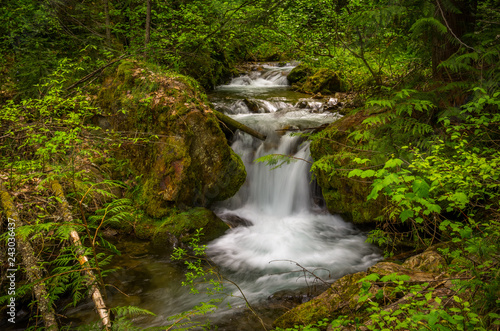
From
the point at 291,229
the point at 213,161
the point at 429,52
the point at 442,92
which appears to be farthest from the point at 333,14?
the point at 291,229

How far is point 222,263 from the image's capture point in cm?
584

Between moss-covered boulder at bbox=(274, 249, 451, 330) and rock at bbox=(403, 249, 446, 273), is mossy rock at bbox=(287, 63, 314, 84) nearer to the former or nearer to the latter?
rock at bbox=(403, 249, 446, 273)

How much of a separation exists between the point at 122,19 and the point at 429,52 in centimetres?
978

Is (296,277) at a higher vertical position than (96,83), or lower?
lower

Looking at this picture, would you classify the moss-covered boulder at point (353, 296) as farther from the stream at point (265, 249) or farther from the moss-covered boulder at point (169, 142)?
the moss-covered boulder at point (169, 142)

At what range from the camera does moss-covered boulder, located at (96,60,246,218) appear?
6.52 meters

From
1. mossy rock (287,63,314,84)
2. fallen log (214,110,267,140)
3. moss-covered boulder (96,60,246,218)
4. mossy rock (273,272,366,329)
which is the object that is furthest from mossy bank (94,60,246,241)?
mossy rock (287,63,314,84)

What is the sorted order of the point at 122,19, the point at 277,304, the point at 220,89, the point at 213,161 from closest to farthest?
1. the point at 277,304
2. the point at 213,161
3. the point at 122,19
4. the point at 220,89

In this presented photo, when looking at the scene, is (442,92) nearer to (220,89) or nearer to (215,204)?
(215,204)

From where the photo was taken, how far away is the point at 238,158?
7566 millimetres

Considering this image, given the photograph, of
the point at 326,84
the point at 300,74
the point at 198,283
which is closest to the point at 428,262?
the point at 198,283

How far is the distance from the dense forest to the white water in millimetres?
560

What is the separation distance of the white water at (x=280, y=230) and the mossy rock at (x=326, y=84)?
311 centimetres

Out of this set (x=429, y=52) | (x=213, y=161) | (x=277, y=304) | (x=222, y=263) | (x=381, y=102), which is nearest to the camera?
(x=381, y=102)
